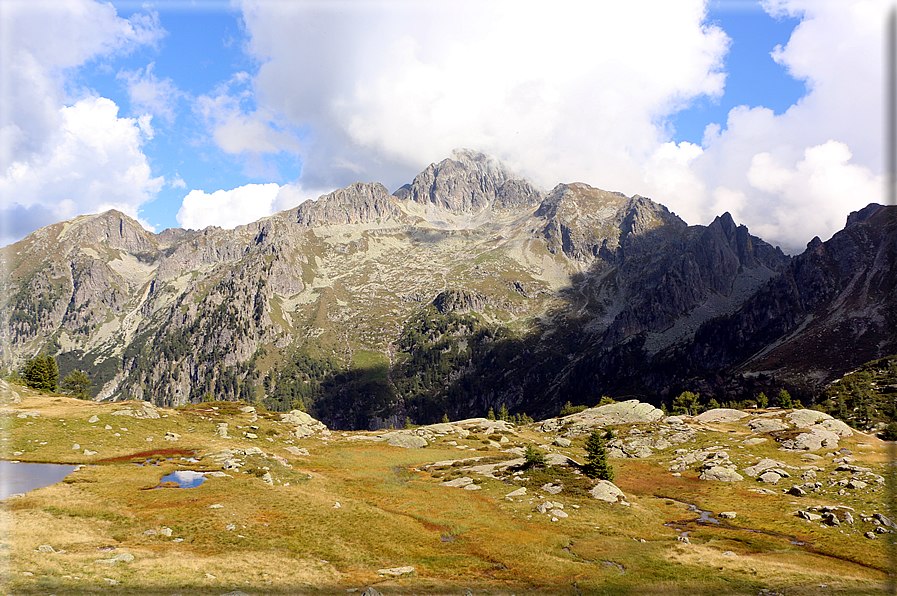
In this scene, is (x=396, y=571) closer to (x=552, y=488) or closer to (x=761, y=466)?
(x=552, y=488)

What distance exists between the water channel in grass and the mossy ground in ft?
7.09

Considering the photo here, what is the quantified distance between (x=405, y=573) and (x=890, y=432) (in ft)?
459

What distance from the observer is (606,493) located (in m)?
60.0

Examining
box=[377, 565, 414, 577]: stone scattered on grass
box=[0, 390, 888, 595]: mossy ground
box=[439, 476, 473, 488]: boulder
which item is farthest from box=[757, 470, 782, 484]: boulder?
box=[377, 565, 414, 577]: stone scattered on grass

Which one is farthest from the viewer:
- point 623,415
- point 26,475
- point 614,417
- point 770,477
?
point 614,417

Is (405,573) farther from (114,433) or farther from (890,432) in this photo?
(890,432)

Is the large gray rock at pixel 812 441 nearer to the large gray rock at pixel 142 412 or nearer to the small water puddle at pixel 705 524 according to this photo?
the small water puddle at pixel 705 524

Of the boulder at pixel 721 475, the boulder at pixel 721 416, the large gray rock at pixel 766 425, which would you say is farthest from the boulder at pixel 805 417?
the boulder at pixel 721 475

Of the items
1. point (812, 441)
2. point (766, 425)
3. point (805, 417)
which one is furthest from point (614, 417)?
point (812, 441)

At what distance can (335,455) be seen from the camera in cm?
9488

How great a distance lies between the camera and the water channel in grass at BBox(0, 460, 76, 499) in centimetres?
4507

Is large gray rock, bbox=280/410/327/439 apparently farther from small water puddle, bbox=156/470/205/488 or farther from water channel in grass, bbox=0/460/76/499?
water channel in grass, bbox=0/460/76/499

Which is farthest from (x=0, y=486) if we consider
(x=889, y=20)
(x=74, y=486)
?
(x=889, y=20)

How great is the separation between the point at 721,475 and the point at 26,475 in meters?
104
